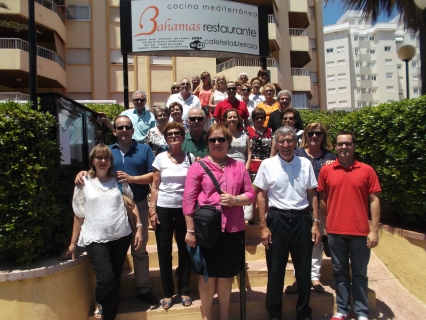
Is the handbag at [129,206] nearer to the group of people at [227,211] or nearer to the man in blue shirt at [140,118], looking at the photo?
the group of people at [227,211]

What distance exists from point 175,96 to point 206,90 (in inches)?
42.8

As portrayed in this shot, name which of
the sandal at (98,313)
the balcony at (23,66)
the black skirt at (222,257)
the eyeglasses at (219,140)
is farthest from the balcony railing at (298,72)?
the sandal at (98,313)

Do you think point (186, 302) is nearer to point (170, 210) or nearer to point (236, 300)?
point (236, 300)

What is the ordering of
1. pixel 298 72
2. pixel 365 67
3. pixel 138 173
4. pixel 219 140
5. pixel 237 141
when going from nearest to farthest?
pixel 219 140 < pixel 138 173 < pixel 237 141 < pixel 298 72 < pixel 365 67

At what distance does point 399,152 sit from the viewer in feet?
15.6

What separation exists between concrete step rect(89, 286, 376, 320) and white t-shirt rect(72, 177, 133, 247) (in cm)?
96

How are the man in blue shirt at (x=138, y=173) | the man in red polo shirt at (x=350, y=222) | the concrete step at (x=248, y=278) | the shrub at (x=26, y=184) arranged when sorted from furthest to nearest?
the concrete step at (x=248, y=278) → the man in blue shirt at (x=138, y=173) → the man in red polo shirt at (x=350, y=222) → the shrub at (x=26, y=184)

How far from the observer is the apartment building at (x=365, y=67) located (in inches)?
2933

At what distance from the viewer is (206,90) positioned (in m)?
7.75

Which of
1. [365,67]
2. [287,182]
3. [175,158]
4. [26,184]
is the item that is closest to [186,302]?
[175,158]

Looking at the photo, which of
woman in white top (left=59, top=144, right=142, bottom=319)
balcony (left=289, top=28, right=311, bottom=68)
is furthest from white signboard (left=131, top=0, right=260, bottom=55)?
balcony (left=289, top=28, right=311, bottom=68)

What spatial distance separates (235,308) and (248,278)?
471 mm

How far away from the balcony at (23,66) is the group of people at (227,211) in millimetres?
17878

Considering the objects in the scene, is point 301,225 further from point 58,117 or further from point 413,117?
point 58,117
